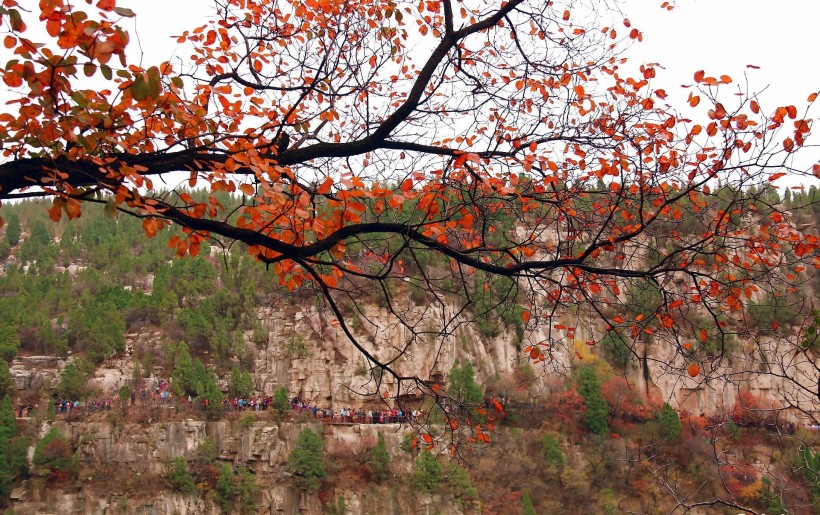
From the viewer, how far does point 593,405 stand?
26406 millimetres

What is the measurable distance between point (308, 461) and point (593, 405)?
425 inches

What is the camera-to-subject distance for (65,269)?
39438 millimetres

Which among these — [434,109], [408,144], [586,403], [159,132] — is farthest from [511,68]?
[586,403]

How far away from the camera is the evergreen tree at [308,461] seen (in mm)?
23297

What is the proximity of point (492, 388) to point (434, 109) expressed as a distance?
26.9 metres

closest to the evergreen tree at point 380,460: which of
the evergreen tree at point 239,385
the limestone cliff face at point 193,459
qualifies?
the limestone cliff face at point 193,459

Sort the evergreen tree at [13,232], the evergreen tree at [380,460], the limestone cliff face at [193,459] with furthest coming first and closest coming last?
the evergreen tree at [13,232] → the evergreen tree at [380,460] → the limestone cliff face at [193,459]

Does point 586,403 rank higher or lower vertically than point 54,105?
lower

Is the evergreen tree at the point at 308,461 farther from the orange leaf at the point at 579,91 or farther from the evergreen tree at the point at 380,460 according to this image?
the orange leaf at the point at 579,91

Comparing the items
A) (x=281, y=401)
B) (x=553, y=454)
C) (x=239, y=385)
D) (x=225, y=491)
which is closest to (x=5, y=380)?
(x=239, y=385)

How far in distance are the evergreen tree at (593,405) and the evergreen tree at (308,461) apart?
10.1m

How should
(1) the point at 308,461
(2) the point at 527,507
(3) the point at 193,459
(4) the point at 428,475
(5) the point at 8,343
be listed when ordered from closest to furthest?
(2) the point at 527,507
(4) the point at 428,475
(1) the point at 308,461
(3) the point at 193,459
(5) the point at 8,343

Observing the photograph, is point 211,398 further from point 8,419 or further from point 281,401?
point 8,419

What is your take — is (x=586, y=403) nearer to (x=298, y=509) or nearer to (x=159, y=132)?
(x=298, y=509)
